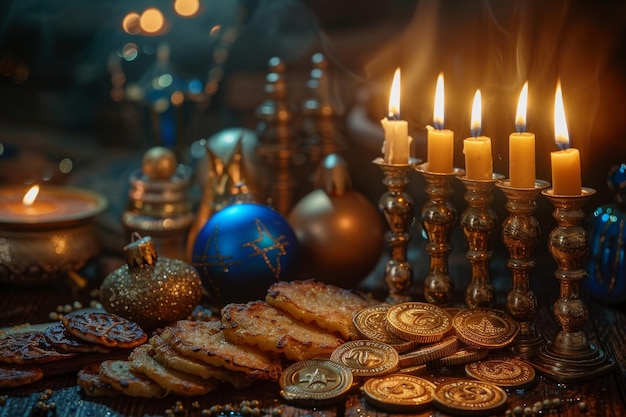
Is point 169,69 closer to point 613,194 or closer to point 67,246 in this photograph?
point 67,246

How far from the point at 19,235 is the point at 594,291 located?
3.26 feet

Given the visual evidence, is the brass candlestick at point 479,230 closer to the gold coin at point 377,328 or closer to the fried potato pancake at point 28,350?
the gold coin at point 377,328

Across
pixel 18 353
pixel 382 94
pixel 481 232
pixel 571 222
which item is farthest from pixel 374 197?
pixel 18 353

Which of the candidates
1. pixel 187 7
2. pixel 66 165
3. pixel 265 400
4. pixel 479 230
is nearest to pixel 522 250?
pixel 479 230

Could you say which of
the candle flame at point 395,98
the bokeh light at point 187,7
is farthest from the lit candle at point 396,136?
the bokeh light at point 187,7

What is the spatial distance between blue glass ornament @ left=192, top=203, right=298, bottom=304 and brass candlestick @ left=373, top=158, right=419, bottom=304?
6.7 inches

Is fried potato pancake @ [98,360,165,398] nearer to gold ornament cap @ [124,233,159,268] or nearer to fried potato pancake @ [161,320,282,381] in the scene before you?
fried potato pancake @ [161,320,282,381]

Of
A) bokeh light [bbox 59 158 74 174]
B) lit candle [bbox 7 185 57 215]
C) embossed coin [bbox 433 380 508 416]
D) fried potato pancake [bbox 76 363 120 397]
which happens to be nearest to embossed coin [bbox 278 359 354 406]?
embossed coin [bbox 433 380 508 416]

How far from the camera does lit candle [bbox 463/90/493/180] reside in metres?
1.24

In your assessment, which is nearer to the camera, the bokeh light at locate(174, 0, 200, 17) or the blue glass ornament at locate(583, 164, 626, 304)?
the blue glass ornament at locate(583, 164, 626, 304)

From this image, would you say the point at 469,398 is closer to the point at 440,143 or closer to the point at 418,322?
the point at 418,322

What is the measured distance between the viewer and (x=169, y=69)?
1.85 meters

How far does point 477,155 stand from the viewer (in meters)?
1.24

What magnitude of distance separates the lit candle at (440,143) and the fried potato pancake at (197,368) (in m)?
0.41
